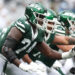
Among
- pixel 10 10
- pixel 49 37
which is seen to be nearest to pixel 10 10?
pixel 10 10

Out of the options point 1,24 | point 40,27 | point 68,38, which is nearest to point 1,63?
point 40,27

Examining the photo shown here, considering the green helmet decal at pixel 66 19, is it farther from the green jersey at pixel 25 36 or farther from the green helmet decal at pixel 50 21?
the green jersey at pixel 25 36

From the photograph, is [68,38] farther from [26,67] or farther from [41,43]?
[26,67]

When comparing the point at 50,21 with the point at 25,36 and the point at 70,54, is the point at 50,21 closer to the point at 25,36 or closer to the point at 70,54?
the point at 70,54

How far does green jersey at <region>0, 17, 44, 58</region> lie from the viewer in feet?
19.5

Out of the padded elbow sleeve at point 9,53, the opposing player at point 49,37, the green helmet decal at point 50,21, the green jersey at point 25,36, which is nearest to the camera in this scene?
the padded elbow sleeve at point 9,53

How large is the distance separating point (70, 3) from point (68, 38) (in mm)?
5470

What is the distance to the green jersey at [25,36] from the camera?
595 cm

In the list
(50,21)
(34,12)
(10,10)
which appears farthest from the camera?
(10,10)

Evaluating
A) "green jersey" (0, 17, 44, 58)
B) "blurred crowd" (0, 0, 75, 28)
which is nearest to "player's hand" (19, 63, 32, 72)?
"green jersey" (0, 17, 44, 58)

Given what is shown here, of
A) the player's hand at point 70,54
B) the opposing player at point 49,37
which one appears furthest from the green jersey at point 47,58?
the player's hand at point 70,54

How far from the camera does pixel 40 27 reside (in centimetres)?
620

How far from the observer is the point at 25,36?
602 cm

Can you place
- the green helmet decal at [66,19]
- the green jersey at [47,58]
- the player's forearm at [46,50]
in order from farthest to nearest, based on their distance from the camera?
the green helmet decal at [66,19]
the green jersey at [47,58]
the player's forearm at [46,50]
